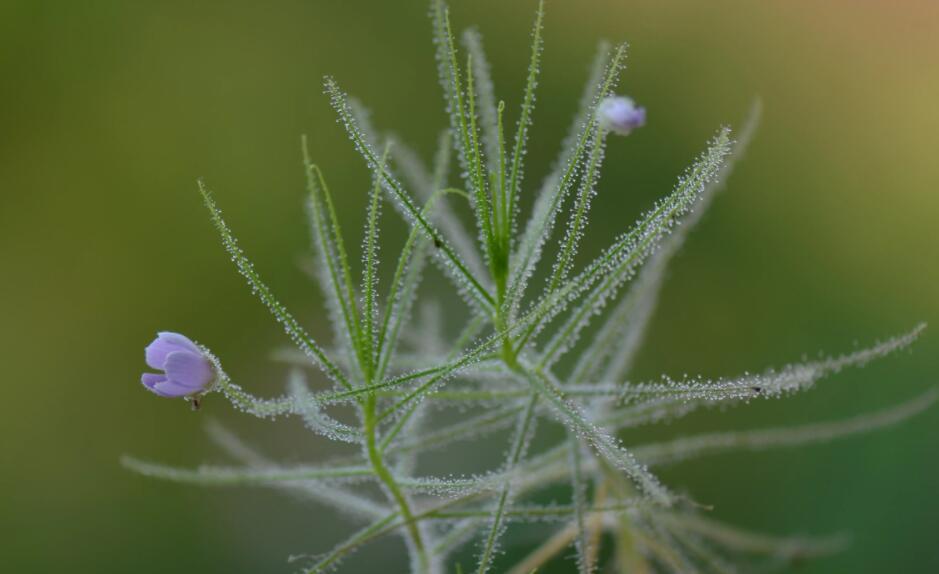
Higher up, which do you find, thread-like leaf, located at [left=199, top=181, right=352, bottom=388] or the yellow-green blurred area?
the yellow-green blurred area

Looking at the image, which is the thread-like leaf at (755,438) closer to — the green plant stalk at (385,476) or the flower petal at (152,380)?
the green plant stalk at (385,476)

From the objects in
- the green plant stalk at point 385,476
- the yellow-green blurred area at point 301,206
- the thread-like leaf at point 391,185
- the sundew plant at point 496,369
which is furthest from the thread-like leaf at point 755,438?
the yellow-green blurred area at point 301,206

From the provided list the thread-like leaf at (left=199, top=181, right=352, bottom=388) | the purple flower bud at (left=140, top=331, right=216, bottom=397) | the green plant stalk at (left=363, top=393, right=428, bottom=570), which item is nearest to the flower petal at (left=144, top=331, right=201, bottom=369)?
the purple flower bud at (left=140, top=331, right=216, bottom=397)

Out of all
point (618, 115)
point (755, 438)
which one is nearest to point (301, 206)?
point (755, 438)

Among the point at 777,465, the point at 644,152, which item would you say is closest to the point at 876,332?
the point at 777,465

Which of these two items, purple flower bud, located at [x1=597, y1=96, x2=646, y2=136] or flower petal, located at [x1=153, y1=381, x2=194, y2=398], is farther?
purple flower bud, located at [x1=597, y1=96, x2=646, y2=136]

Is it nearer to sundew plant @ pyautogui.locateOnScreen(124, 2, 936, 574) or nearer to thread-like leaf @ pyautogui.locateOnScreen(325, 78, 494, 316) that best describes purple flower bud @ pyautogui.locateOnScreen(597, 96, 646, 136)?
sundew plant @ pyautogui.locateOnScreen(124, 2, 936, 574)

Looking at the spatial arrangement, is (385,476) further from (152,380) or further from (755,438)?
(755,438)
